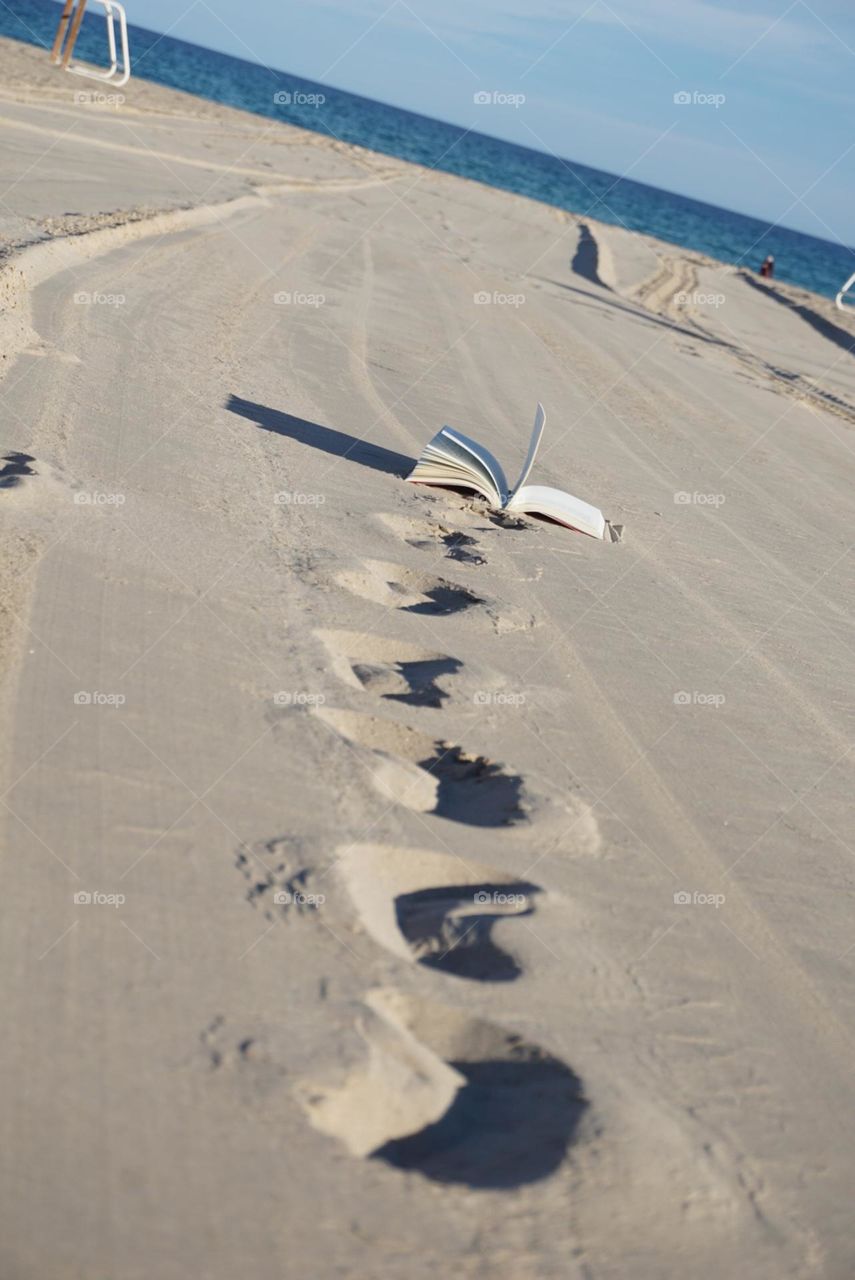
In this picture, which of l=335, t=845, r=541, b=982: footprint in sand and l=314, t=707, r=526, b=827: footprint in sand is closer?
l=335, t=845, r=541, b=982: footprint in sand

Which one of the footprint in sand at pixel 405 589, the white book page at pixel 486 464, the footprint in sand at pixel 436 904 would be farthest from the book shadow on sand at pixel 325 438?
the footprint in sand at pixel 436 904

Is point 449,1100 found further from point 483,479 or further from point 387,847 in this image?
point 483,479

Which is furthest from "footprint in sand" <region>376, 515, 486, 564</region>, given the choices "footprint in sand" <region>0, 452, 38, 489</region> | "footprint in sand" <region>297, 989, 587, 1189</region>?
"footprint in sand" <region>297, 989, 587, 1189</region>

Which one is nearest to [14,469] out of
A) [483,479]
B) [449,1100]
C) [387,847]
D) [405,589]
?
[405,589]

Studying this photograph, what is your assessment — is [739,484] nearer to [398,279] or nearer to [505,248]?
[398,279]

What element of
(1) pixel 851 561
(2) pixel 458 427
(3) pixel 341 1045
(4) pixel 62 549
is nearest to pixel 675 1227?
(3) pixel 341 1045

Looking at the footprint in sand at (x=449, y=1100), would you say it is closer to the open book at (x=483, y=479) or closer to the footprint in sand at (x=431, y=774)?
the footprint in sand at (x=431, y=774)

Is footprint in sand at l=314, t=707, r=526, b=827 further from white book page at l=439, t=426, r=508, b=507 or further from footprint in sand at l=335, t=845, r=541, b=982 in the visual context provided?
white book page at l=439, t=426, r=508, b=507
